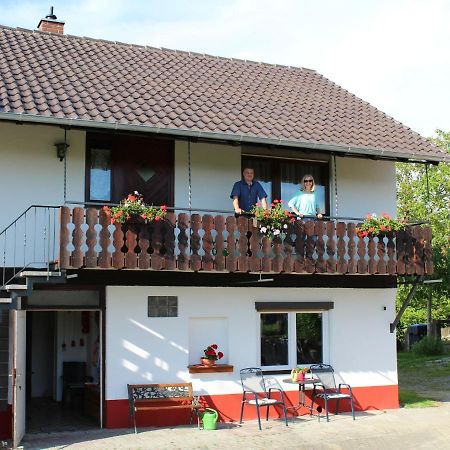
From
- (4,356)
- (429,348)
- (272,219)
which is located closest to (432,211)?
(429,348)

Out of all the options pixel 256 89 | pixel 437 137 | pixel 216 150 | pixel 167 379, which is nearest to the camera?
pixel 167 379

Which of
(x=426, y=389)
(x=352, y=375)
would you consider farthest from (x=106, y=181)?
(x=426, y=389)

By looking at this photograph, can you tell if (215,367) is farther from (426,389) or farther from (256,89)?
(426,389)

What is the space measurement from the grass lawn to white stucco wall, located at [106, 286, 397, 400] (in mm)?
1609

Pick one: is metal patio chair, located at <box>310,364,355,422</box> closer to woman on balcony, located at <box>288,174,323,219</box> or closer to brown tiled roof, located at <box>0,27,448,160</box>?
woman on balcony, located at <box>288,174,323,219</box>

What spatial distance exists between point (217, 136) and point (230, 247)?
199 centimetres

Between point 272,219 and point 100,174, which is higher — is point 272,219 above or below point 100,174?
below

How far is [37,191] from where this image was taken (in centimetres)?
1349

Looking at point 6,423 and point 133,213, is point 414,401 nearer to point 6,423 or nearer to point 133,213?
point 133,213

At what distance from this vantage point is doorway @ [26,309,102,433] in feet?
54.1

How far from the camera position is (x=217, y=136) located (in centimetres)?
1368

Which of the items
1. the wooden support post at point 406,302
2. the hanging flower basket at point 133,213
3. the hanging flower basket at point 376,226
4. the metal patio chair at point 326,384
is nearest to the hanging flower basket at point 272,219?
the hanging flower basket at point 376,226

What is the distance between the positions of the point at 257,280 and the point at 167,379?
2.43 meters

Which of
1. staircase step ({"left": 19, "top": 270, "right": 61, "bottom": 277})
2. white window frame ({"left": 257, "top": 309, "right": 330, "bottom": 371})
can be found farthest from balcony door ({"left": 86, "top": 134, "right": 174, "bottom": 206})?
white window frame ({"left": 257, "top": 309, "right": 330, "bottom": 371})
